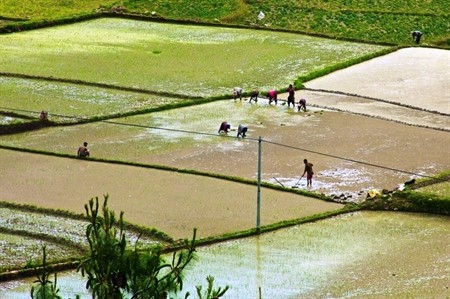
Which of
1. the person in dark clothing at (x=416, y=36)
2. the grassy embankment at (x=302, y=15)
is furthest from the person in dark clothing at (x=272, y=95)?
the person in dark clothing at (x=416, y=36)

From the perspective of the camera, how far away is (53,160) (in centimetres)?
2652

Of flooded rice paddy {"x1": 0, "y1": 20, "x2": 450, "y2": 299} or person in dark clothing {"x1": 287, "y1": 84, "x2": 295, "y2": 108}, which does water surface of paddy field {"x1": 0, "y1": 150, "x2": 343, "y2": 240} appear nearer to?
flooded rice paddy {"x1": 0, "y1": 20, "x2": 450, "y2": 299}

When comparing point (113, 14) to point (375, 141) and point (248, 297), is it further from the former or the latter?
point (248, 297)

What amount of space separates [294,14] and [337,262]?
22.6 m

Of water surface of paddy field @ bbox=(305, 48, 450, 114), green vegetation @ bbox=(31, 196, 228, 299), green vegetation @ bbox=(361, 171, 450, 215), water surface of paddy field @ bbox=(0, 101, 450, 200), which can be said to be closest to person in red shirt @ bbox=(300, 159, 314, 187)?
water surface of paddy field @ bbox=(0, 101, 450, 200)

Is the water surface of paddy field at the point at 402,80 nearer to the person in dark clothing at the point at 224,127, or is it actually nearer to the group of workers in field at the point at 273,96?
the group of workers in field at the point at 273,96

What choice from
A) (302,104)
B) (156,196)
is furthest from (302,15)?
(156,196)

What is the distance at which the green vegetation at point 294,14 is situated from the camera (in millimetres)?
40188

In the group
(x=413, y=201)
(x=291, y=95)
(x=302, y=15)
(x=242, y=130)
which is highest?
(x=302, y=15)

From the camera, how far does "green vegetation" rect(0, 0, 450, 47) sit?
40.2 m

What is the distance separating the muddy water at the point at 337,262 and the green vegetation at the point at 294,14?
1829cm

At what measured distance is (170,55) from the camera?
121ft

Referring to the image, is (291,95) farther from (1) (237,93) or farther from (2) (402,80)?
(2) (402,80)

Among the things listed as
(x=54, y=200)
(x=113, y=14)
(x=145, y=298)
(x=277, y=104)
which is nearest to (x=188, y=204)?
(x=54, y=200)
